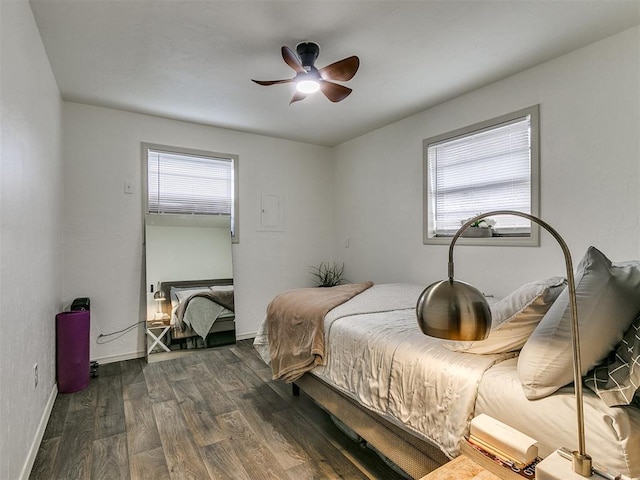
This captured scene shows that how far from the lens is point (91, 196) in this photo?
344 cm

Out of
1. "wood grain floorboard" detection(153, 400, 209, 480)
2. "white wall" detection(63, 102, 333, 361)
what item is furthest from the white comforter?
"white wall" detection(63, 102, 333, 361)

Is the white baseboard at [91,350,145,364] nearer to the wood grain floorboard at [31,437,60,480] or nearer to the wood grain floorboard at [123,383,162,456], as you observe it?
the wood grain floorboard at [123,383,162,456]

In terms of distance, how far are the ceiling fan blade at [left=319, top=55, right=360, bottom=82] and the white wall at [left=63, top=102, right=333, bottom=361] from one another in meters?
2.18

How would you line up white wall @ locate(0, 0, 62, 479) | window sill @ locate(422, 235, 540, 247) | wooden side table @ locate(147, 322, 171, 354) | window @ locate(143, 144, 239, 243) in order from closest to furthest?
1. white wall @ locate(0, 0, 62, 479)
2. window sill @ locate(422, 235, 540, 247)
3. wooden side table @ locate(147, 322, 171, 354)
4. window @ locate(143, 144, 239, 243)

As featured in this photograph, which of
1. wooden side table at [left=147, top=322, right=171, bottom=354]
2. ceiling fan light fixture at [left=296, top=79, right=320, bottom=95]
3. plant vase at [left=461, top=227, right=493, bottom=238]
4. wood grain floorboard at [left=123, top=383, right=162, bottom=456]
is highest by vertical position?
ceiling fan light fixture at [left=296, top=79, right=320, bottom=95]

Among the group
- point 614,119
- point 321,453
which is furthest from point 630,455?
point 614,119

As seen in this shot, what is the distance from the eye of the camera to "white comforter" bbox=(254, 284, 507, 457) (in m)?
1.40

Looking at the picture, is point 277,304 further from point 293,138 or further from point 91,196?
point 293,138

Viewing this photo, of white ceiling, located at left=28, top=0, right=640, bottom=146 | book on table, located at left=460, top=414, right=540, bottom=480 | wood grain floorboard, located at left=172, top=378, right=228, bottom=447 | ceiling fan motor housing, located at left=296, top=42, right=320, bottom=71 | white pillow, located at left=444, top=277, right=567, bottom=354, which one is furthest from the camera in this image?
ceiling fan motor housing, located at left=296, top=42, right=320, bottom=71

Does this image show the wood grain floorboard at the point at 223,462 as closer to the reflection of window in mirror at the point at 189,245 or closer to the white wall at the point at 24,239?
the white wall at the point at 24,239

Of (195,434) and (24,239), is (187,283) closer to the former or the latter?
(195,434)

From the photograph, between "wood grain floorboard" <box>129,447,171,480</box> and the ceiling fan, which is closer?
"wood grain floorboard" <box>129,447,171,480</box>

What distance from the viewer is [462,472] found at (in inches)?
42.0

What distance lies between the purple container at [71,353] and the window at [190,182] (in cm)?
135
